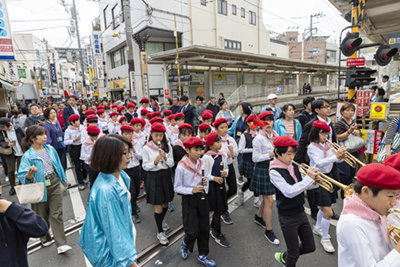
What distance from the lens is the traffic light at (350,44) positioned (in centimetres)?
605

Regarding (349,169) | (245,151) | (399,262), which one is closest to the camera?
(399,262)

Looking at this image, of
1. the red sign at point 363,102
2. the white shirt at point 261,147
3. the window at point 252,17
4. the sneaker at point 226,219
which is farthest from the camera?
the window at point 252,17

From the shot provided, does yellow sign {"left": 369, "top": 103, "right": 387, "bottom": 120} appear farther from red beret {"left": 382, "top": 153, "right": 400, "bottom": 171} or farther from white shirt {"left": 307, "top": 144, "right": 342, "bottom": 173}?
Result: red beret {"left": 382, "top": 153, "right": 400, "bottom": 171}

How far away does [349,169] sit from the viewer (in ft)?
12.9

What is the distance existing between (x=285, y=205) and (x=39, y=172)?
3.53m

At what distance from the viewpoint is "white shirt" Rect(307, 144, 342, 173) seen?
328cm

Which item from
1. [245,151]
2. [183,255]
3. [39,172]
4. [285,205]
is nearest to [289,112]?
[245,151]

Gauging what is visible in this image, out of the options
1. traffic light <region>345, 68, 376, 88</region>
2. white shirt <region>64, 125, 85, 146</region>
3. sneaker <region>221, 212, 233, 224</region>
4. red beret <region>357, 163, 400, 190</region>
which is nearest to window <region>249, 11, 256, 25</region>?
traffic light <region>345, 68, 376, 88</region>

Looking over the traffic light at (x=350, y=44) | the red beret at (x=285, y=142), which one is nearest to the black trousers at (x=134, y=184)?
the red beret at (x=285, y=142)

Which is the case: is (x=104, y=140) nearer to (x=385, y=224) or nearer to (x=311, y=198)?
(x=385, y=224)

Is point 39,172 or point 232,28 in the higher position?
point 232,28

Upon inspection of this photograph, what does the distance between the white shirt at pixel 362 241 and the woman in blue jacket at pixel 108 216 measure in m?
1.59

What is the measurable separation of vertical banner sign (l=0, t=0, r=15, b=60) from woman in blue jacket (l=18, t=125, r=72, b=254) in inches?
362

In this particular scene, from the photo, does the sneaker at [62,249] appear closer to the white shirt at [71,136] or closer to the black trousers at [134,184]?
the black trousers at [134,184]
